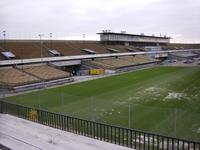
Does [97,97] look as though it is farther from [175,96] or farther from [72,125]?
[72,125]

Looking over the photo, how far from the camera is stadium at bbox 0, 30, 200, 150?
1370 centimetres

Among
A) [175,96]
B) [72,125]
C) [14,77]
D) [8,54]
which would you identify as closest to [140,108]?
[175,96]

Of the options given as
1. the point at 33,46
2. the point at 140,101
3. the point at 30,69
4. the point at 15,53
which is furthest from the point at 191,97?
the point at 33,46

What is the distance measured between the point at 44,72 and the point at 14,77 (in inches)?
267

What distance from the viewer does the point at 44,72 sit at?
47.3 m

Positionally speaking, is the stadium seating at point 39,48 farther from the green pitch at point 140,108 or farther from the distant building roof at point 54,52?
the green pitch at point 140,108

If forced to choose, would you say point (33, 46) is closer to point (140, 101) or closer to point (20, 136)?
point (140, 101)

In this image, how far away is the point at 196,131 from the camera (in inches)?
657

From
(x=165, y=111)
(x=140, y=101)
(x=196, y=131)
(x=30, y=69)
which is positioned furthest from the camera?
(x=30, y=69)

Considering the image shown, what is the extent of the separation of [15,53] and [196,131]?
41.9 meters

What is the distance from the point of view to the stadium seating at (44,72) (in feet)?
146

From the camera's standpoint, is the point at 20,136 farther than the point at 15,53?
No

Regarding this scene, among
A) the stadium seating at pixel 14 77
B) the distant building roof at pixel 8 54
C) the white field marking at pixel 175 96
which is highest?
the distant building roof at pixel 8 54

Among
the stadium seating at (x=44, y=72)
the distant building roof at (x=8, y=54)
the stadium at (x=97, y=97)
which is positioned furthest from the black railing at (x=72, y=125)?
the distant building roof at (x=8, y=54)
